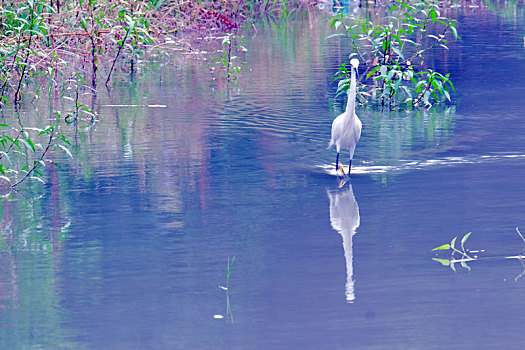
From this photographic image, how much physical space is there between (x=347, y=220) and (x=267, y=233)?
1.80 feet

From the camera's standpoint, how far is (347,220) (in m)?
5.59

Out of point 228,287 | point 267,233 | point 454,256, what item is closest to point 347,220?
point 267,233

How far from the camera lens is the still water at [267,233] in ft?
13.1

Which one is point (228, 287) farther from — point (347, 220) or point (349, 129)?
point (349, 129)

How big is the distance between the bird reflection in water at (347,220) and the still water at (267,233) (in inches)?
0.7

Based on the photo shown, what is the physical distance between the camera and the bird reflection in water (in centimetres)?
454

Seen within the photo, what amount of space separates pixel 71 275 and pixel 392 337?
5.42ft

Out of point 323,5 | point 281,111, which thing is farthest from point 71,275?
point 323,5

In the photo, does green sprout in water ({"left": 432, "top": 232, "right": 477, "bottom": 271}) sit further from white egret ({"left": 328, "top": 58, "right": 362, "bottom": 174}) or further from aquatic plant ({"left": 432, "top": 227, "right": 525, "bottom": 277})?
white egret ({"left": 328, "top": 58, "right": 362, "bottom": 174})

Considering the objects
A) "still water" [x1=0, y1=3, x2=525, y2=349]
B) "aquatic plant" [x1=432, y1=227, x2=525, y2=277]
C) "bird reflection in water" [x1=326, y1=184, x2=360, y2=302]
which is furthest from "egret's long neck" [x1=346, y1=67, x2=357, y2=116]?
"aquatic plant" [x1=432, y1=227, x2=525, y2=277]

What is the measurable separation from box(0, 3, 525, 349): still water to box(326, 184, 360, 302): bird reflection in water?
0.7 inches

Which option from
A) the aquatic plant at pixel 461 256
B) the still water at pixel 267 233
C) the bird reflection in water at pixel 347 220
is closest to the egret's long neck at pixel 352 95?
the still water at pixel 267 233

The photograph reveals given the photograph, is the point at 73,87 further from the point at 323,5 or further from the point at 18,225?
the point at 323,5

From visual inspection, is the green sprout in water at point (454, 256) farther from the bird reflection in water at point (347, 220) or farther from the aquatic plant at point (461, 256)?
the bird reflection in water at point (347, 220)
